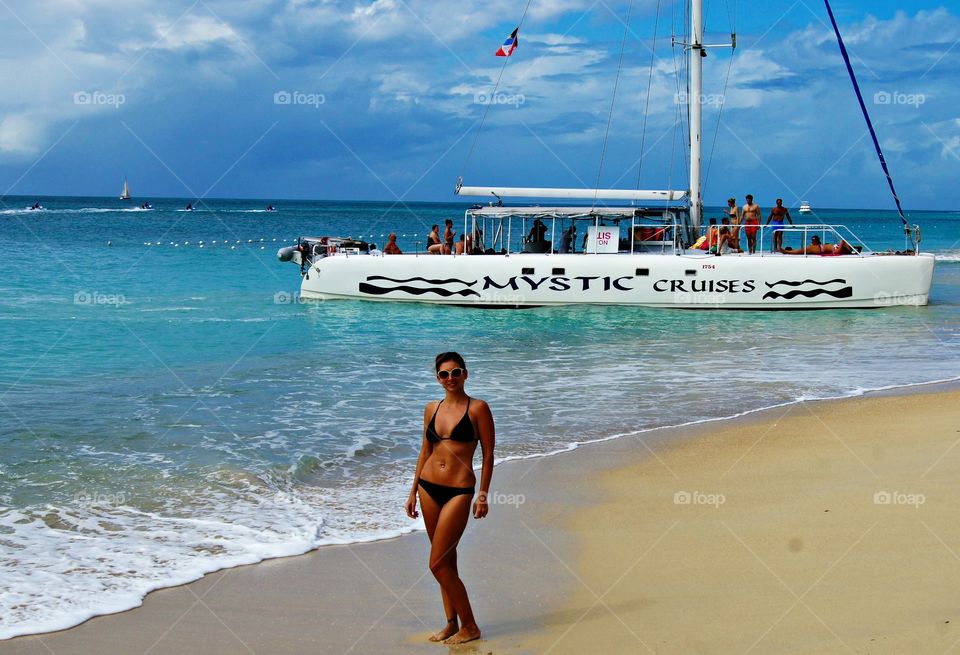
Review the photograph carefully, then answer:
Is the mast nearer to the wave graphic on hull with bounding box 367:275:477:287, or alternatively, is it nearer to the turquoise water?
the turquoise water

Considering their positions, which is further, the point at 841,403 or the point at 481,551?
the point at 841,403

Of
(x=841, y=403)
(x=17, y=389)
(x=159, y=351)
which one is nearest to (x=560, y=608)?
(x=841, y=403)

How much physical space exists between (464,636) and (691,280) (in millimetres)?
19564

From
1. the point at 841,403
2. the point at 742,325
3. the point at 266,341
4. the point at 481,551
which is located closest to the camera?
the point at 481,551

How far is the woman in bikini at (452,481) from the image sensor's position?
5652 millimetres

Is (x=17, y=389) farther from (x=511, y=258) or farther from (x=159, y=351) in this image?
(x=511, y=258)

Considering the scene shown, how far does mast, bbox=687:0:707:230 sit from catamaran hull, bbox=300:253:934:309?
197 cm

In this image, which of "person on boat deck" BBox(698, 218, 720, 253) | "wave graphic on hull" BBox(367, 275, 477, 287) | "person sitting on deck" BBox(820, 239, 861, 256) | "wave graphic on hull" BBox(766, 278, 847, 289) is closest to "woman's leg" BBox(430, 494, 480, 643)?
"wave graphic on hull" BBox(367, 275, 477, 287)

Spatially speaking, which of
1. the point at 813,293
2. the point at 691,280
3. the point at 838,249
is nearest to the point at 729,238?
the point at 691,280

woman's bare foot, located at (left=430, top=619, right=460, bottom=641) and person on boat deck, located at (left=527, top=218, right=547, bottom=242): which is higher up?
person on boat deck, located at (left=527, top=218, right=547, bottom=242)

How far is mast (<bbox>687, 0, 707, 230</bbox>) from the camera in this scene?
83.1 feet

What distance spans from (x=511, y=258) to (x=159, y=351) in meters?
9.48

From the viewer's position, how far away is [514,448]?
10.8 metres

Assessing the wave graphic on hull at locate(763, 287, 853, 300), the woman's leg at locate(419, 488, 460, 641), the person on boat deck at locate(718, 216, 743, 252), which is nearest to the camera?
the woman's leg at locate(419, 488, 460, 641)
